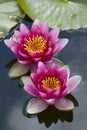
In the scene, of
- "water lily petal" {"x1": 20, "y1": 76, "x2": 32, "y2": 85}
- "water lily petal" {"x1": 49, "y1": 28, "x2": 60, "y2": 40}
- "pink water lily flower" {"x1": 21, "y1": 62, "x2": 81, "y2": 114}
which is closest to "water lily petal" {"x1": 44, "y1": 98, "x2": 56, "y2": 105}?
"pink water lily flower" {"x1": 21, "y1": 62, "x2": 81, "y2": 114}

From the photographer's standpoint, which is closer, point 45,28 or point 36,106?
point 36,106

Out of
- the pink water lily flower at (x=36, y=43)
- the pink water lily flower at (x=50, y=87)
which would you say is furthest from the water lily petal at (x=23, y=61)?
the pink water lily flower at (x=50, y=87)

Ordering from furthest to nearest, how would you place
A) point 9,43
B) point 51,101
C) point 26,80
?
point 9,43 < point 26,80 < point 51,101

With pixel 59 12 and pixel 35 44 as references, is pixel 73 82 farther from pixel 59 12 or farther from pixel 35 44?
pixel 59 12

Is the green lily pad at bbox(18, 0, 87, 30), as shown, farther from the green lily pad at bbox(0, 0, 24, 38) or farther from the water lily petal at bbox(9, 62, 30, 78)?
the water lily petal at bbox(9, 62, 30, 78)

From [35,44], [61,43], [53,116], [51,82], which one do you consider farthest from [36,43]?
[53,116]

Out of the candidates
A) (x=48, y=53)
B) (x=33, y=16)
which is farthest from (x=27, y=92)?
(x=33, y=16)
